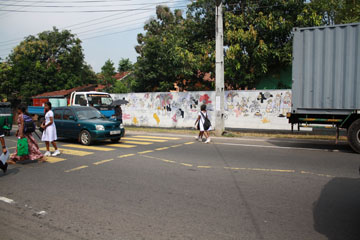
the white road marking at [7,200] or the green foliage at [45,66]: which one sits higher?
the green foliage at [45,66]

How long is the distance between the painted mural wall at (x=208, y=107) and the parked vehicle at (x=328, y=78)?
503cm

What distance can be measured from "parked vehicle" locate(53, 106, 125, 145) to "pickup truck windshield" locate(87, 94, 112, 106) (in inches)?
196

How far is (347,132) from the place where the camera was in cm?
929

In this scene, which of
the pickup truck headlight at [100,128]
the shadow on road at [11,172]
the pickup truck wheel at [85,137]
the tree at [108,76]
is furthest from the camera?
the tree at [108,76]

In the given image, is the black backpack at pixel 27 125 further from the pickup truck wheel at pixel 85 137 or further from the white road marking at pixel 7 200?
the pickup truck wheel at pixel 85 137

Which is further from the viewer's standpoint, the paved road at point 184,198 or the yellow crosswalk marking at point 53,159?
the yellow crosswalk marking at point 53,159

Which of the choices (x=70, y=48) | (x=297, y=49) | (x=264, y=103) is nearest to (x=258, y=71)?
(x=264, y=103)

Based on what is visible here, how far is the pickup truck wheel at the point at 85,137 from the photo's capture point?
11.0 meters

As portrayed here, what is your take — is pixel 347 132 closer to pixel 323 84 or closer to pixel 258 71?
pixel 323 84

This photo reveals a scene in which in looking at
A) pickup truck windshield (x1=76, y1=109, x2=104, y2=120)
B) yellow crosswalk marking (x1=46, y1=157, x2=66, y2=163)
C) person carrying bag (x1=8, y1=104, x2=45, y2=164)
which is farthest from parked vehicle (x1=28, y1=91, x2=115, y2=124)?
person carrying bag (x1=8, y1=104, x2=45, y2=164)

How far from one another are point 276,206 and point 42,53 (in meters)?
37.6

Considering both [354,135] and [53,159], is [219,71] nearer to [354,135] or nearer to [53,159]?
[354,135]

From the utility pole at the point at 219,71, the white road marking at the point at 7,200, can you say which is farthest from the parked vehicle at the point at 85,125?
the white road marking at the point at 7,200

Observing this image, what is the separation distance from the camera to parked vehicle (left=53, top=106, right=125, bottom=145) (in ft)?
35.9
